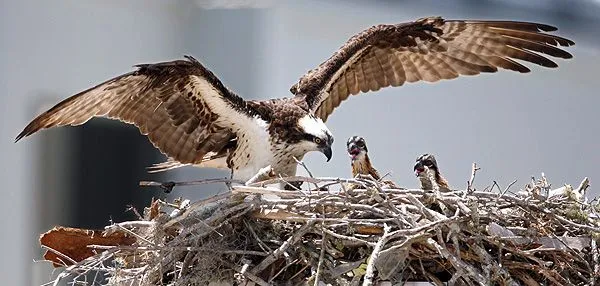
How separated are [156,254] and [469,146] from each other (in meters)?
4.22

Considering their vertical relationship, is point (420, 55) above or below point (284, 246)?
above

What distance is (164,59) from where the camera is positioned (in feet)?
26.5

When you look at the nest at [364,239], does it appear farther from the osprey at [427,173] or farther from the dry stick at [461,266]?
the osprey at [427,173]

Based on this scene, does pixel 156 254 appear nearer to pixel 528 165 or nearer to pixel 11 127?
pixel 11 127

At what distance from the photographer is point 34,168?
7.78 metres

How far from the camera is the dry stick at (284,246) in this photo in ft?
14.5

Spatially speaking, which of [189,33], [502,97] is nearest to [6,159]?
[189,33]

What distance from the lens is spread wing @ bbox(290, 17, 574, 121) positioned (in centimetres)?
582

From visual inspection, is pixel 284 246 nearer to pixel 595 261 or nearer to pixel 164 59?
pixel 595 261

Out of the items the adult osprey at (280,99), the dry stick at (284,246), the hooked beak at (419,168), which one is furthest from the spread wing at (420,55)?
the dry stick at (284,246)

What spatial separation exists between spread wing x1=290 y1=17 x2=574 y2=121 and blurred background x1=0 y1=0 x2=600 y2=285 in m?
1.30

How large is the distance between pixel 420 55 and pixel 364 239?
1.92m

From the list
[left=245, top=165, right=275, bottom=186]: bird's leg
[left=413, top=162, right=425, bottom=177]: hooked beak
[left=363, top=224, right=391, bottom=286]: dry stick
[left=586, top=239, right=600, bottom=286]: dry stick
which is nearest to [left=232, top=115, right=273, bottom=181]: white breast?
[left=245, top=165, right=275, bottom=186]: bird's leg

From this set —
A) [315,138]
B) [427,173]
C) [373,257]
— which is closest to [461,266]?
[373,257]
